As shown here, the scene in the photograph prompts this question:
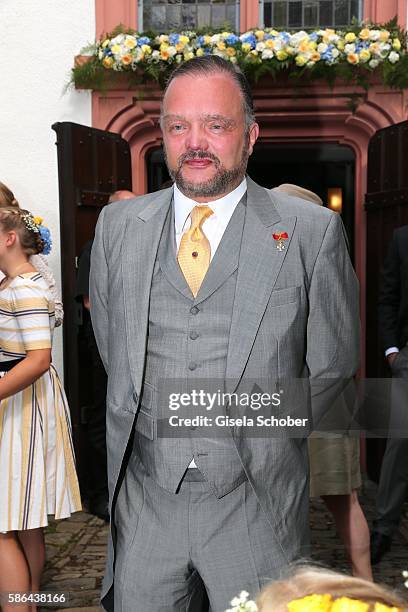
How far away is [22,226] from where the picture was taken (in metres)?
3.37

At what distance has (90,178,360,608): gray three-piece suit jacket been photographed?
1980mm

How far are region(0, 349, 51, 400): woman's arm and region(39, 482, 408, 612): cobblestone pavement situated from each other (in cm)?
123

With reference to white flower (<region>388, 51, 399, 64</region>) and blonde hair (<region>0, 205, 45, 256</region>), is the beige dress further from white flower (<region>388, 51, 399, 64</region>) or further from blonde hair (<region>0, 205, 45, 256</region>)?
white flower (<region>388, 51, 399, 64</region>)

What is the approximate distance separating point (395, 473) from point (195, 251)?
2.66 m

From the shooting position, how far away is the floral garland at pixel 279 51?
579 cm

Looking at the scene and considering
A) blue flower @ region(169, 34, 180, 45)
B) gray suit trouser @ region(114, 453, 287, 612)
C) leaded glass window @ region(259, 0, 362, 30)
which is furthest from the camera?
leaded glass window @ region(259, 0, 362, 30)

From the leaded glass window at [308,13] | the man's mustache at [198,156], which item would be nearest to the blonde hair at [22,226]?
the man's mustache at [198,156]

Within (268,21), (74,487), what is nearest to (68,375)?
(74,487)

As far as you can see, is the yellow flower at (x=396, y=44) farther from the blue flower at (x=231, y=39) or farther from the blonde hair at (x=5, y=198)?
the blonde hair at (x=5, y=198)

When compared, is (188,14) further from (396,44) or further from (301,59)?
(396,44)

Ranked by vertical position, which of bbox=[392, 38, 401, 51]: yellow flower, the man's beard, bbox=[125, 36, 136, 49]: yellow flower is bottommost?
the man's beard

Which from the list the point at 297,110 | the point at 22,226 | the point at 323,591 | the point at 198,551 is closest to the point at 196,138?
the point at 198,551

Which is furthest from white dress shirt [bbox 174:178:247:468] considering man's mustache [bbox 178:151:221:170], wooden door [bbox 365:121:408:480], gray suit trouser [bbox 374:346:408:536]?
wooden door [bbox 365:121:408:480]

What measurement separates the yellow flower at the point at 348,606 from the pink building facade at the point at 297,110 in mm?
5375
